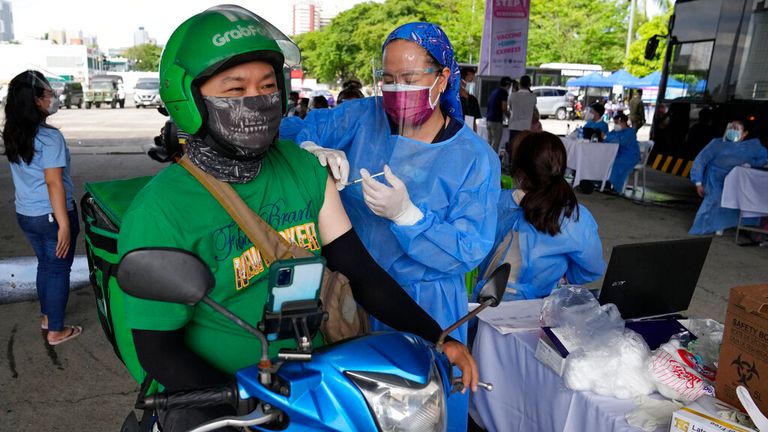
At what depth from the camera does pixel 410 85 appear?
2164 millimetres

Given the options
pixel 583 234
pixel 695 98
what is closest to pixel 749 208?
pixel 695 98

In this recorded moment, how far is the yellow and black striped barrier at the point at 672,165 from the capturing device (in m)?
10.2

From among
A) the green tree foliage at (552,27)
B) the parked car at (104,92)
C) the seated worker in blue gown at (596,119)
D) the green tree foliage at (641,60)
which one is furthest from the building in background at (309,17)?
the seated worker in blue gown at (596,119)

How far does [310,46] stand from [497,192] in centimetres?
7230

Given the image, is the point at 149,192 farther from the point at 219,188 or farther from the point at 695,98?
the point at 695,98

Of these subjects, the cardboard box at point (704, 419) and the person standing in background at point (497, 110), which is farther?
the person standing in background at point (497, 110)

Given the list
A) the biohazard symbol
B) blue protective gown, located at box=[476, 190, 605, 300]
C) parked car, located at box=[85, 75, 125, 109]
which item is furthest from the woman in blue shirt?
parked car, located at box=[85, 75, 125, 109]

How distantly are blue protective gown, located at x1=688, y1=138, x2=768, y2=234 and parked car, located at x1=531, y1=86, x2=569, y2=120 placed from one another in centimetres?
2307

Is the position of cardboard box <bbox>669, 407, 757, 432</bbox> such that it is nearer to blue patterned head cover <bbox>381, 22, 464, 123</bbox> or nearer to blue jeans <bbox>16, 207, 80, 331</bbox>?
blue patterned head cover <bbox>381, 22, 464, 123</bbox>

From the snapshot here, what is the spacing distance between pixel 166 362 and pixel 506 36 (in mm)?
11016

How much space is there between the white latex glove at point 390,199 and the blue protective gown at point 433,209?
5cm

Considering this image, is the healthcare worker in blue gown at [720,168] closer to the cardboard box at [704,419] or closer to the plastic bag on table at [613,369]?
the plastic bag on table at [613,369]

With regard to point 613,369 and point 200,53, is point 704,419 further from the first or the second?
point 200,53

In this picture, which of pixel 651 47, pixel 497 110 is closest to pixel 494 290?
pixel 651 47
